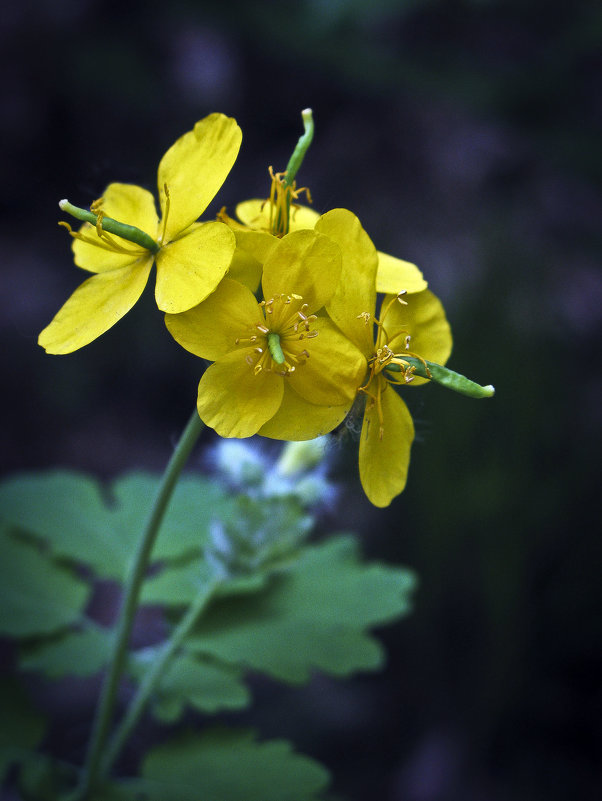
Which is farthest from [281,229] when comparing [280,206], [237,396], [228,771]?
[228,771]

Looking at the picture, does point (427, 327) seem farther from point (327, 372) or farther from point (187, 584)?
point (187, 584)

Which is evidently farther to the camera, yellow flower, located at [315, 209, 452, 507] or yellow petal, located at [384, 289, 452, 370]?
yellow petal, located at [384, 289, 452, 370]

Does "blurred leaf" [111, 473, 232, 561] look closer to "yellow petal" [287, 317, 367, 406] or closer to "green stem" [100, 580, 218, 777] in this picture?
"green stem" [100, 580, 218, 777]

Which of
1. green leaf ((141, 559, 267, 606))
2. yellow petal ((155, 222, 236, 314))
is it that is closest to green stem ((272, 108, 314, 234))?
yellow petal ((155, 222, 236, 314))

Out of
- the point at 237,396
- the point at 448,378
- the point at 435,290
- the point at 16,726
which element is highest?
the point at 435,290

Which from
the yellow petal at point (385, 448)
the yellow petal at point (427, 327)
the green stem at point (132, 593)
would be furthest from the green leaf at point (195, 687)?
the yellow petal at point (427, 327)
